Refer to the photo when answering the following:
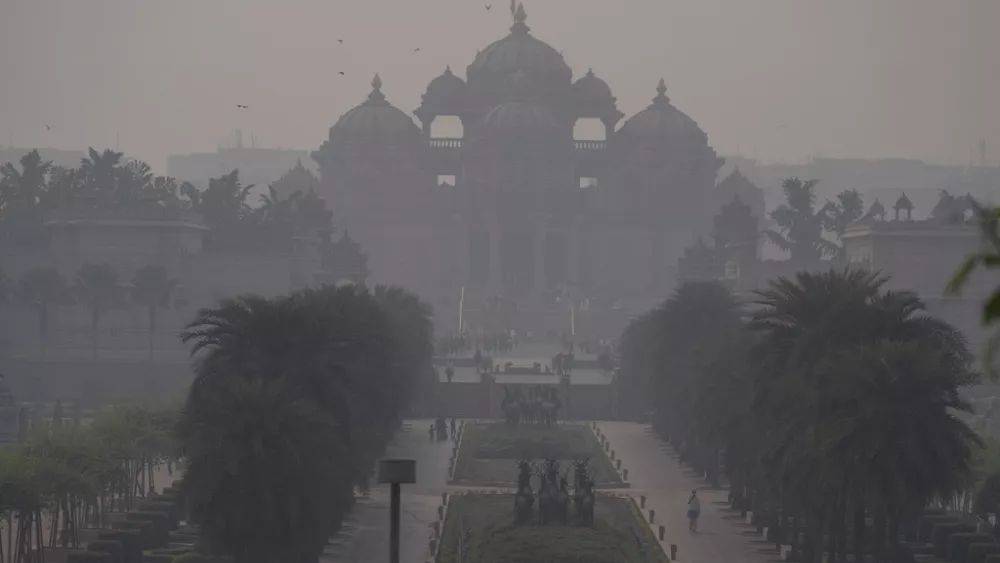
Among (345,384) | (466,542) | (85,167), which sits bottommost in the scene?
(466,542)

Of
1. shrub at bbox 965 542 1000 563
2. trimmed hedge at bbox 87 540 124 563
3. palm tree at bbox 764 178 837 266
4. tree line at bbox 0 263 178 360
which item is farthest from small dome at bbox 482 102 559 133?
trimmed hedge at bbox 87 540 124 563

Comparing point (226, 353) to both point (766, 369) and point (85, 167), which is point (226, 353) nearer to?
point (766, 369)

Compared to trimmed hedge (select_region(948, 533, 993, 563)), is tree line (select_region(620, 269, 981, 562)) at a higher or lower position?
higher

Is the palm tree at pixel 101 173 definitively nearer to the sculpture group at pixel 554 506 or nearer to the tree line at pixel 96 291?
the tree line at pixel 96 291

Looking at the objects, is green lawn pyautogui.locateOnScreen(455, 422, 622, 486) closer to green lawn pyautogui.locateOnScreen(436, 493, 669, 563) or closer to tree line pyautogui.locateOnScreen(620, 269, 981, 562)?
green lawn pyautogui.locateOnScreen(436, 493, 669, 563)

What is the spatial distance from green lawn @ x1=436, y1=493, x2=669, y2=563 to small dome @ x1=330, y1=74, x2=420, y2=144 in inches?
4583

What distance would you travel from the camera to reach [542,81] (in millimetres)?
182000

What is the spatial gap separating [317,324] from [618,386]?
44.1 metres

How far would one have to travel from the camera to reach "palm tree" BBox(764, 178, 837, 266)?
431 ft

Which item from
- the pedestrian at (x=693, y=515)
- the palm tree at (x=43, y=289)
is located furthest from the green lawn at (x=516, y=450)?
the palm tree at (x=43, y=289)

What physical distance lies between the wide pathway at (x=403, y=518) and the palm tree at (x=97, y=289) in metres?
29.2

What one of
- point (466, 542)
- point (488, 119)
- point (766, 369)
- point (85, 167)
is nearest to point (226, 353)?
point (466, 542)

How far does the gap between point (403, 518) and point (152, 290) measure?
156ft

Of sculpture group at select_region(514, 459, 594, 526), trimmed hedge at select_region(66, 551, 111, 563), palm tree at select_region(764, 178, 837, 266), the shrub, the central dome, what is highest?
the central dome
